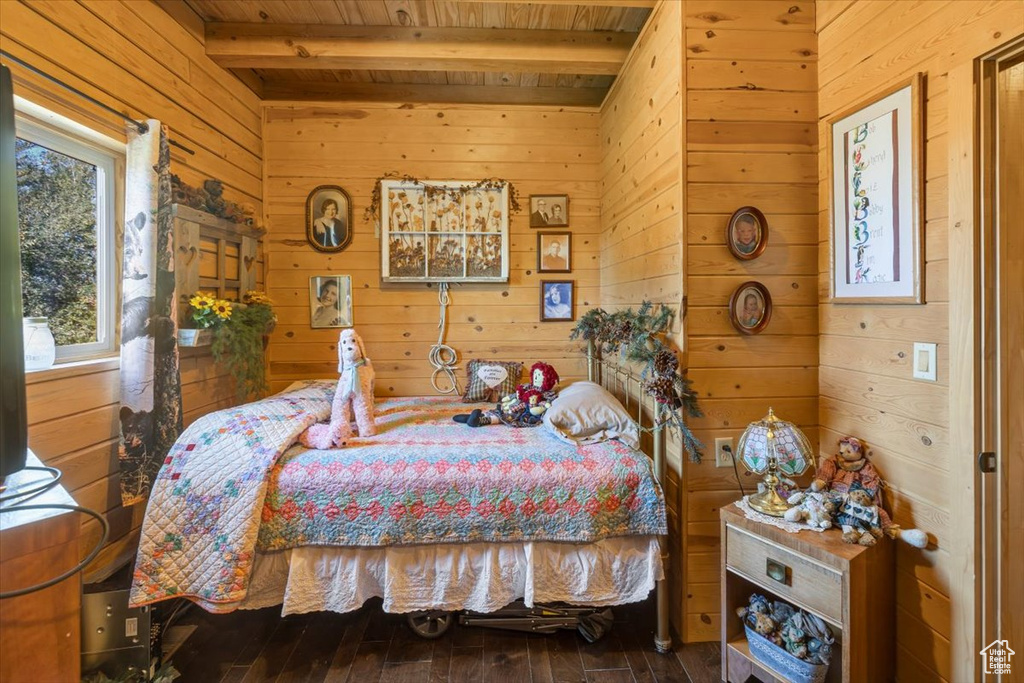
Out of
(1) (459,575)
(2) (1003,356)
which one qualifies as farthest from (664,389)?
(1) (459,575)

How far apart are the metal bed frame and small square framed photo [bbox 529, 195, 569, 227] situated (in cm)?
89

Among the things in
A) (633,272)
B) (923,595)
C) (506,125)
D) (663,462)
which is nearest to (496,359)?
(633,272)

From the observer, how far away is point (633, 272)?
2.32m

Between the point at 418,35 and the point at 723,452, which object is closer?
the point at 723,452

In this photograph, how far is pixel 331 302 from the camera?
9.59 feet

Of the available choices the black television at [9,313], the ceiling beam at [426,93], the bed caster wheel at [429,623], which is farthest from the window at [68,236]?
the bed caster wheel at [429,623]

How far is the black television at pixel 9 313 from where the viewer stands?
3.08 ft

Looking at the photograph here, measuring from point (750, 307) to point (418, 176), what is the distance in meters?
2.24

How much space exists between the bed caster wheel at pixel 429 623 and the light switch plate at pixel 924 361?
1915mm

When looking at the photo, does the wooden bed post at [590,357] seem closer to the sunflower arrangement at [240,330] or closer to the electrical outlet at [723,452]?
the electrical outlet at [723,452]

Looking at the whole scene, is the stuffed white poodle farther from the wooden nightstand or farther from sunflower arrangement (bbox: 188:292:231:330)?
the wooden nightstand

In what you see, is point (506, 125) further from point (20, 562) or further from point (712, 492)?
point (20, 562)

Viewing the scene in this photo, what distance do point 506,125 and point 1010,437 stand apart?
286cm

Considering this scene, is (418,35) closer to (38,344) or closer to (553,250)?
(553,250)
